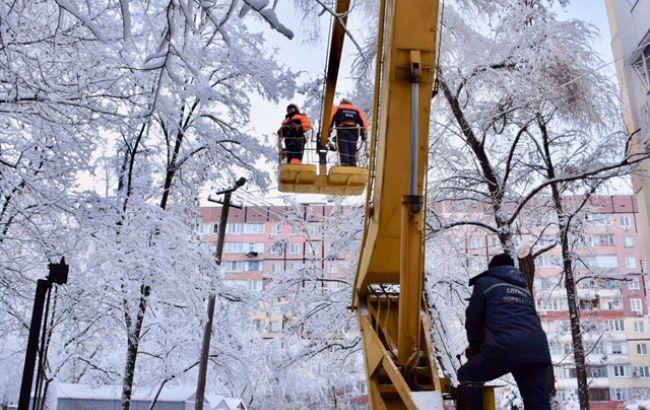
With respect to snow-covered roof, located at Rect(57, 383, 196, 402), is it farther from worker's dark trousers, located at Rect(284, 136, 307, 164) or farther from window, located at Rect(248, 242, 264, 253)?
window, located at Rect(248, 242, 264, 253)

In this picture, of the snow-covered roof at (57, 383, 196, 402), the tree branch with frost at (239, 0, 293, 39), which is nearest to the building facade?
the snow-covered roof at (57, 383, 196, 402)

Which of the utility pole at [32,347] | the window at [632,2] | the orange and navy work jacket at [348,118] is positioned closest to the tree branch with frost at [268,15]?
the utility pole at [32,347]

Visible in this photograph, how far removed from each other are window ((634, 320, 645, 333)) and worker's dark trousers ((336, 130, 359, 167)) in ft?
134

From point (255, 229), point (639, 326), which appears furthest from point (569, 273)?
point (255, 229)

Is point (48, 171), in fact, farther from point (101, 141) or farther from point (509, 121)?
point (509, 121)

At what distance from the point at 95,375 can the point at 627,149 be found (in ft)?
54.0

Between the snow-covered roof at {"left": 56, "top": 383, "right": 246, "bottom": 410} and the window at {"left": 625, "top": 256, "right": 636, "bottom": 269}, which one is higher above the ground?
the window at {"left": 625, "top": 256, "right": 636, "bottom": 269}

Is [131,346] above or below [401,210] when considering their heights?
below

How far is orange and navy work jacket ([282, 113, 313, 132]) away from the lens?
7.85 meters

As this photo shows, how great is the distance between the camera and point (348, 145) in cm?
762

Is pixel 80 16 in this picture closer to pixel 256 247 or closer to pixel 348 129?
pixel 348 129

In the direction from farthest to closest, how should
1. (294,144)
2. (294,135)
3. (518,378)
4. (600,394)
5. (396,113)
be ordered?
(600,394)
(294,135)
(294,144)
(396,113)
(518,378)

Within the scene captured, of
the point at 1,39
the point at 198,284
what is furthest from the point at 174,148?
the point at 1,39

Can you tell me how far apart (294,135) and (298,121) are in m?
0.22
